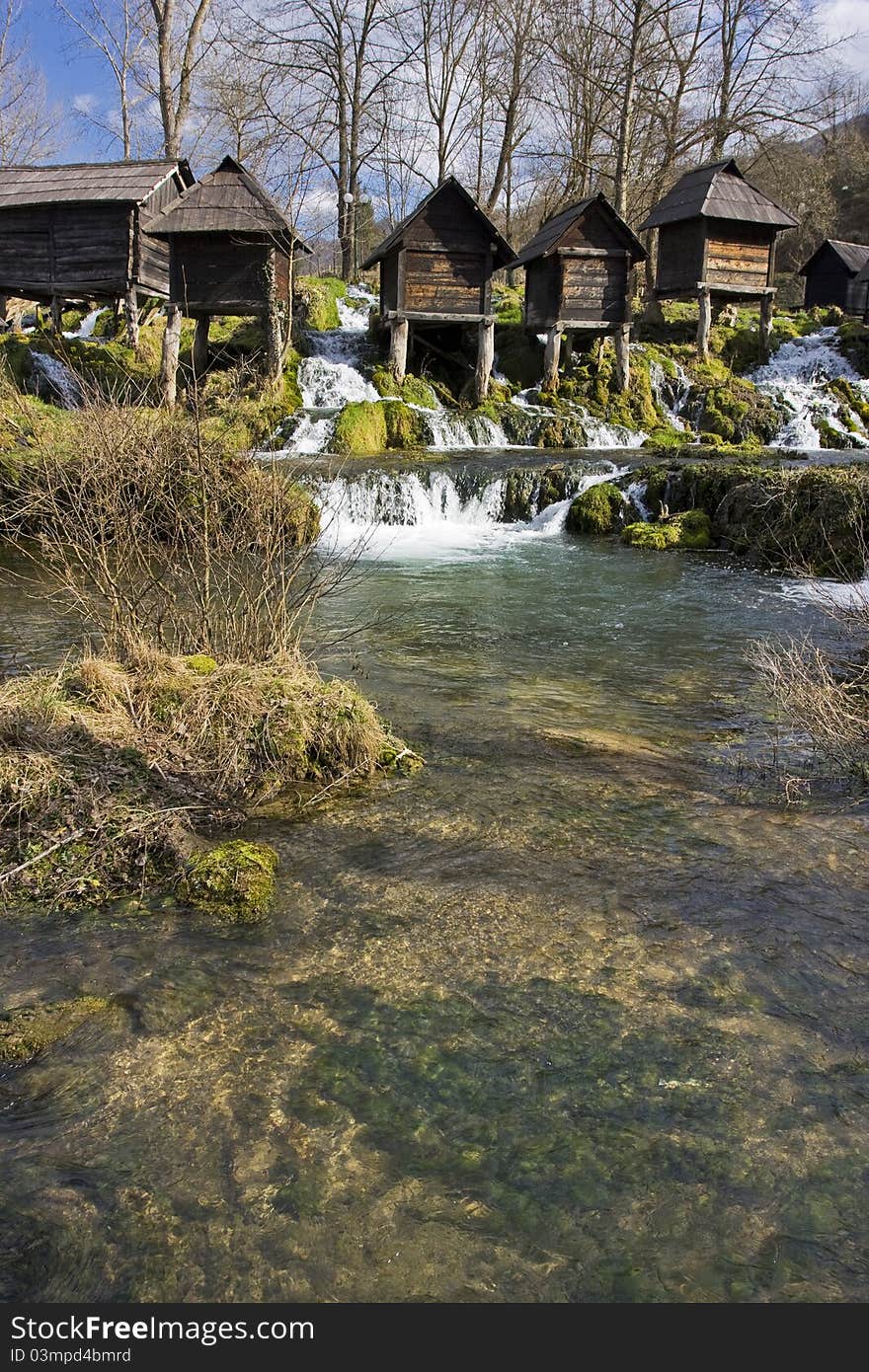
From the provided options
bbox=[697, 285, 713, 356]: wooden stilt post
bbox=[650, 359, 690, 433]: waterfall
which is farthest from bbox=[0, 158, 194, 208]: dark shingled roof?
bbox=[697, 285, 713, 356]: wooden stilt post

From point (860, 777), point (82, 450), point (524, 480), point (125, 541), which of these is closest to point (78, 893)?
point (125, 541)

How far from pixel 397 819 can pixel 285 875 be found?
83 cm

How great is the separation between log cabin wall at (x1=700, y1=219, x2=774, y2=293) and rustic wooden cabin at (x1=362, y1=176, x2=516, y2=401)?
22.0ft

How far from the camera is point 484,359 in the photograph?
23.6 m

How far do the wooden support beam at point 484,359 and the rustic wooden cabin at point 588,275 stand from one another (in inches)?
64.4

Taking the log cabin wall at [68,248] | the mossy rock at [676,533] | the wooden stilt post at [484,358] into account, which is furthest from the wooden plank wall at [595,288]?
the log cabin wall at [68,248]

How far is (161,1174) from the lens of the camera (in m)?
2.95

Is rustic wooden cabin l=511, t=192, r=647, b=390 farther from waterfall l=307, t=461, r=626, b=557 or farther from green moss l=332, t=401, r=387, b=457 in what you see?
waterfall l=307, t=461, r=626, b=557

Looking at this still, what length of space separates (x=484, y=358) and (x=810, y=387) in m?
Answer: 9.00

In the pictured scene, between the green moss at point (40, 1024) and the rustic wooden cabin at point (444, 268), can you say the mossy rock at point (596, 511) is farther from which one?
the green moss at point (40, 1024)

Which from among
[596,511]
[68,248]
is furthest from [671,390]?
[68,248]
